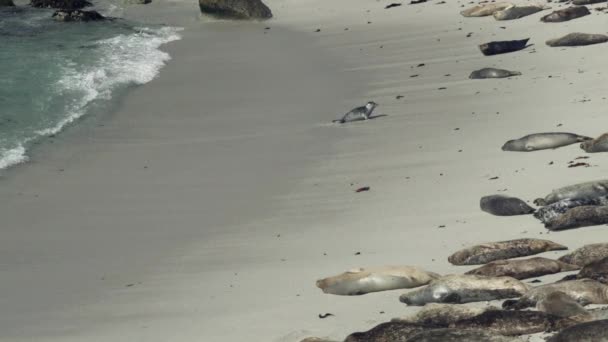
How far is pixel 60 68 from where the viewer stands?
21.3 metres

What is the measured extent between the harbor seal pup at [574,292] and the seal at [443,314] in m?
0.20

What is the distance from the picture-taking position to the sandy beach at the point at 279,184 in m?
9.45

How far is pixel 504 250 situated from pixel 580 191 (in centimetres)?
146

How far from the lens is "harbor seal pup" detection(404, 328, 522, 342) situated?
6.82m

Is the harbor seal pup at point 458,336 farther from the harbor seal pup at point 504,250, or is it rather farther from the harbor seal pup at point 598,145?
the harbor seal pup at point 598,145

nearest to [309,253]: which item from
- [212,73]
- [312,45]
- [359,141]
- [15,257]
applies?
[15,257]

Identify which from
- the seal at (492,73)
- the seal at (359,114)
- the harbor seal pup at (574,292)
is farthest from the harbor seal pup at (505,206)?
the seal at (492,73)

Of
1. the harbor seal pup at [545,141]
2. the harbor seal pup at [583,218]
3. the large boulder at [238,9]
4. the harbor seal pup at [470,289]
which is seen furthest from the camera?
the large boulder at [238,9]

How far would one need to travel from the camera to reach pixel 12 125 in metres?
17.1

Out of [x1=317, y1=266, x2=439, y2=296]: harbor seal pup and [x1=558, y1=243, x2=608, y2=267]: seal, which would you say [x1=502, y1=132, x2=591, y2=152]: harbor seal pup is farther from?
[x1=317, y1=266, x2=439, y2=296]: harbor seal pup

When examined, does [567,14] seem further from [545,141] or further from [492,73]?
[545,141]

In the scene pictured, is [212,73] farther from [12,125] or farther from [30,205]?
[30,205]

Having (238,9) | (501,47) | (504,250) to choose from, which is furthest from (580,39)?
(504,250)

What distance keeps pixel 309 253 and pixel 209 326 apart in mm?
1919
